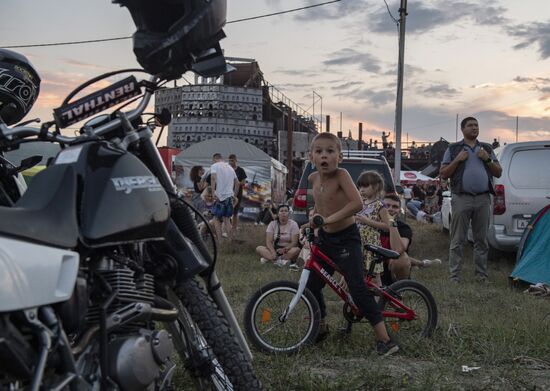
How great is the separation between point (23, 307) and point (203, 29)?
1.25 m

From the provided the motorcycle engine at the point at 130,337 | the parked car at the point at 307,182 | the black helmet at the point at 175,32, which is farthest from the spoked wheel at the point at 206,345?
the parked car at the point at 307,182

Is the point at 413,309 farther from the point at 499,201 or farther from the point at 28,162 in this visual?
the point at 499,201

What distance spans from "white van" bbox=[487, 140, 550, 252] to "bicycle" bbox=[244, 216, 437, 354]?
4.34m

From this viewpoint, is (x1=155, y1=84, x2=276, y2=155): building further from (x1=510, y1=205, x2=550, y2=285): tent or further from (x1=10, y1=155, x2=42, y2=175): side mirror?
(x1=10, y1=155, x2=42, y2=175): side mirror

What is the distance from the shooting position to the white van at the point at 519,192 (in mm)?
8797

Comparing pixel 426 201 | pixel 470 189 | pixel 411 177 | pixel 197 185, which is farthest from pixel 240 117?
pixel 470 189

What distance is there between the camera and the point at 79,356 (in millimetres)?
2062

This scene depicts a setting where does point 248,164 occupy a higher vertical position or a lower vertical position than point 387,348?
higher

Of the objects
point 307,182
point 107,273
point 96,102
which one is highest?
point 96,102

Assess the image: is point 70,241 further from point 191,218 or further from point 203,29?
point 203,29

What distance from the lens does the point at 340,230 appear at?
4.63 metres

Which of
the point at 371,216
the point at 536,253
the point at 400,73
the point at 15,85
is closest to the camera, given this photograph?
the point at 15,85

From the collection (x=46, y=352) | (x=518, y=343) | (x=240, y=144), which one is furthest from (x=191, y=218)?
(x=240, y=144)

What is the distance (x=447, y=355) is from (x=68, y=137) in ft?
9.92
